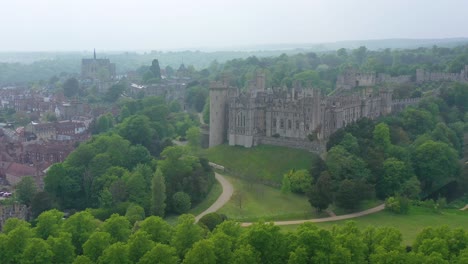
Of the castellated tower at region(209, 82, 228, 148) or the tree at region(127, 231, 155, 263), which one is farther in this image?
the castellated tower at region(209, 82, 228, 148)

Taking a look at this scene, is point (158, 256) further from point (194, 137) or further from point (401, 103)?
point (401, 103)

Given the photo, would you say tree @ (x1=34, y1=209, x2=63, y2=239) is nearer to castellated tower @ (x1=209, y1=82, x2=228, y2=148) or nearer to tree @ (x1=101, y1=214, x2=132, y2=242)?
tree @ (x1=101, y1=214, x2=132, y2=242)

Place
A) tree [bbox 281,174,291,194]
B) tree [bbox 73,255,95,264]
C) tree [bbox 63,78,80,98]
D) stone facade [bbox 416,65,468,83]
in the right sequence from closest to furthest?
tree [bbox 73,255,95,264]
tree [bbox 281,174,291,194]
stone facade [bbox 416,65,468,83]
tree [bbox 63,78,80,98]

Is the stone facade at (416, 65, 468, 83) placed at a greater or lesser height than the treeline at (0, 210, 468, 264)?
greater

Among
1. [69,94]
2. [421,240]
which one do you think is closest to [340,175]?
[421,240]

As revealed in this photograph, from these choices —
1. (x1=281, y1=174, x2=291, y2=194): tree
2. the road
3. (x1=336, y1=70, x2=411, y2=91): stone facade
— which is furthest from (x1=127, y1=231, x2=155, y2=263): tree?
(x1=336, y1=70, x2=411, y2=91): stone facade

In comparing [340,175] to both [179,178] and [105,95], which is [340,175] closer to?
[179,178]

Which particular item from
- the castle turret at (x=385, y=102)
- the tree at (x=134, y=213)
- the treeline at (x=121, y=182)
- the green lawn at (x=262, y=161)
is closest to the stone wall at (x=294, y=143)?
the green lawn at (x=262, y=161)
